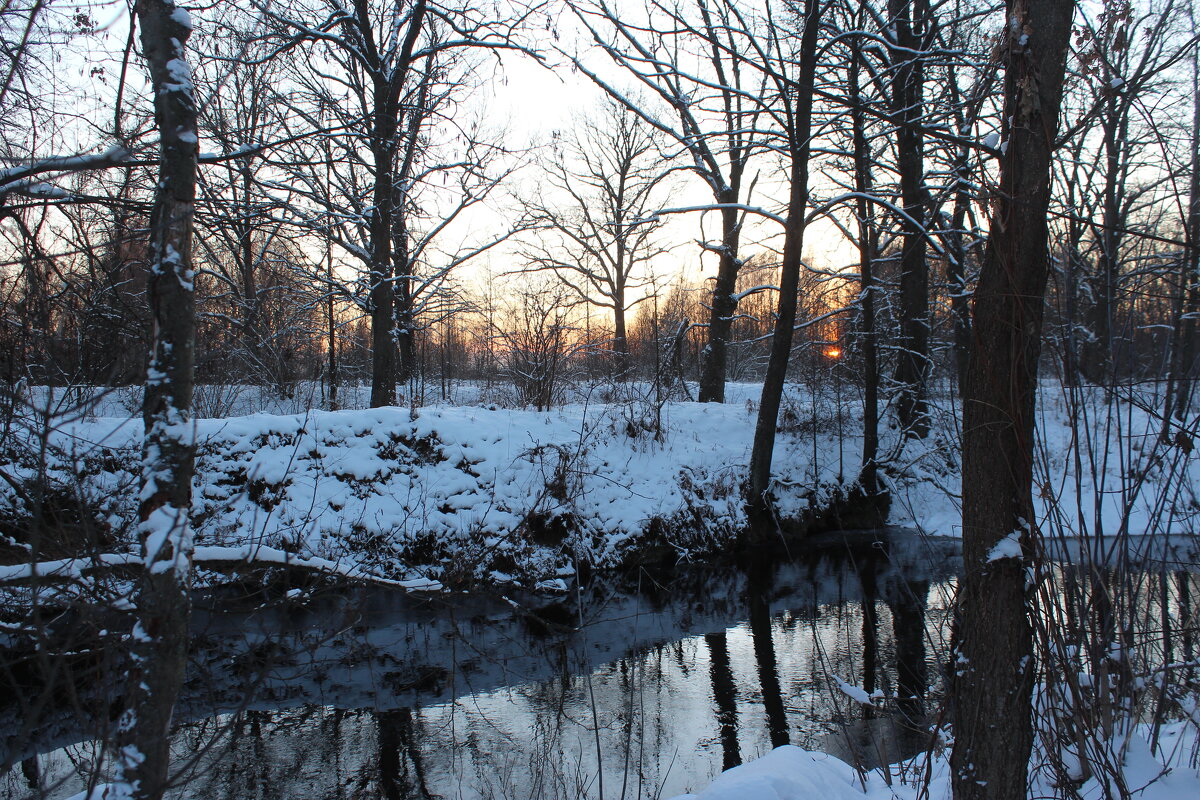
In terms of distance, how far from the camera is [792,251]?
1128 cm

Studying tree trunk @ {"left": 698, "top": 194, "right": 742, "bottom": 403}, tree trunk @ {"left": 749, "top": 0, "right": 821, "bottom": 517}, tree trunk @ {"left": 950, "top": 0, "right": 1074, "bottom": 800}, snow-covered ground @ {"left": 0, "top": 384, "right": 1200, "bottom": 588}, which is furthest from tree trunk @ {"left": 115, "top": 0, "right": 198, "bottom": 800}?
tree trunk @ {"left": 698, "top": 194, "right": 742, "bottom": 403}

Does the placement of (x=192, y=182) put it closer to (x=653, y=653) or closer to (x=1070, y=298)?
(x=1070, y=298)

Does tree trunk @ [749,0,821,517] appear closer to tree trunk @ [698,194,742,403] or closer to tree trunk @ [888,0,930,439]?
tree trunk @ [888,0,930,439]

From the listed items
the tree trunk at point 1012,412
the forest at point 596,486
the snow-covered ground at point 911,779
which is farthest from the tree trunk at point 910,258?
the tree trunk at point 1012,412

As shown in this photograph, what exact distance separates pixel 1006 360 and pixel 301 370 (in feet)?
54.5

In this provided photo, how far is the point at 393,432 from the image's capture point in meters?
10.9

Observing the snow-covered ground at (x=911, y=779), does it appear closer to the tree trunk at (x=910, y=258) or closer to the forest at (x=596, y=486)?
the forest at (x=596, y=486)

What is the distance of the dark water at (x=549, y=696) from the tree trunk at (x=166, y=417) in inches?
40.8

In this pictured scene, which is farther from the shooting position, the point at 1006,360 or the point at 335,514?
the point at 335,514

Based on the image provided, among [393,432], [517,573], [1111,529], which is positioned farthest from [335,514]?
[1111,529]

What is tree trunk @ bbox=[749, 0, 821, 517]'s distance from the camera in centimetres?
1062

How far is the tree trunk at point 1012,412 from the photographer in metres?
2.84

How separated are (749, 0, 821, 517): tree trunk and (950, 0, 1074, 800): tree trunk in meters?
7.54

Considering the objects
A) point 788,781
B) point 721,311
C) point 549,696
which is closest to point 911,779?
point 788,781
